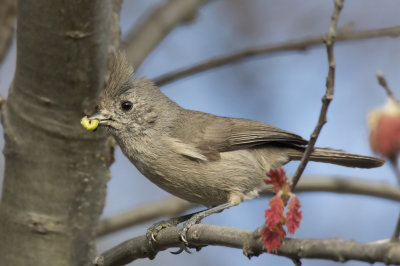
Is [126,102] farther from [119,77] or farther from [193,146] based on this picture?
[193,146]

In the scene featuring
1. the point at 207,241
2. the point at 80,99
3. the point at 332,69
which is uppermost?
the point at 80,99

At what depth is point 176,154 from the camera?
153 inches

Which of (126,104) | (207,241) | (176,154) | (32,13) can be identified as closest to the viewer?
(207,241)

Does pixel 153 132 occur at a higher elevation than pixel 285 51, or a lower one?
lower

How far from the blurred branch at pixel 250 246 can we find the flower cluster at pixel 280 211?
50 millimetres

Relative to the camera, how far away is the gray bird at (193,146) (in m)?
3.82

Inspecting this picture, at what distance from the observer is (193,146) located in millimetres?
3988

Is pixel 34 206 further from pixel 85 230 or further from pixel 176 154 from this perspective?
pixel 176 154

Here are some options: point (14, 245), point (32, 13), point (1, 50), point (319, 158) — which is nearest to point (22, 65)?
point (32, 13)

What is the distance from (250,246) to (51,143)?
1570 millimetres

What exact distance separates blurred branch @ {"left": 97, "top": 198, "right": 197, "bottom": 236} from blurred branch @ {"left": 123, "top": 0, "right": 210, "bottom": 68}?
3.58 ft

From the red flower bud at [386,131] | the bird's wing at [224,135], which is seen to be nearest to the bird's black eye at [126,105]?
the bird's wing at [224,135]

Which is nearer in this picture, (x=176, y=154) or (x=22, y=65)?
(x=22, y=65)

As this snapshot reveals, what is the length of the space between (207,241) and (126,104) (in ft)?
6.28
